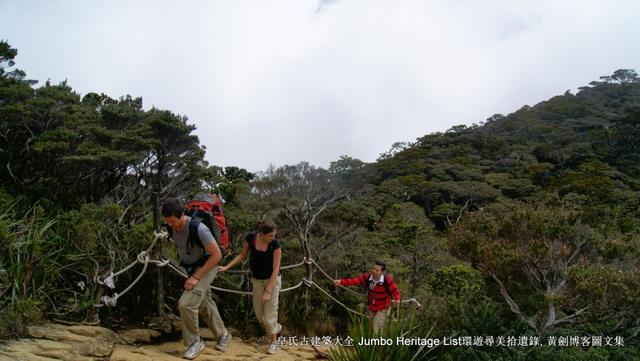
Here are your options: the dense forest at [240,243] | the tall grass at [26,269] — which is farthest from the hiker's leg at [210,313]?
the tall grass at [26,269]

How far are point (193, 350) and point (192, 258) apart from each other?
74 centimetres

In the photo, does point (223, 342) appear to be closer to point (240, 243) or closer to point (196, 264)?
point (196, 264)

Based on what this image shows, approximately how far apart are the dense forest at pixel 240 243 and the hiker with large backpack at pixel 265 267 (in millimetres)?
1008

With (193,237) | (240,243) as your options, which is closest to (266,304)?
(193,237)

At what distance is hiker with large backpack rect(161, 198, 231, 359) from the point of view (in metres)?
3.67

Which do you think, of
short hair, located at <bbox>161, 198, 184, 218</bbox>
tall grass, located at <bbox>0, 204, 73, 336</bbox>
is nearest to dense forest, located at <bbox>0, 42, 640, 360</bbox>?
tall grass, located at <bbox>0, 204, 73, 336</bbox>

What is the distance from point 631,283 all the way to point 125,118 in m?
6.46

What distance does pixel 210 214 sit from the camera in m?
3.89

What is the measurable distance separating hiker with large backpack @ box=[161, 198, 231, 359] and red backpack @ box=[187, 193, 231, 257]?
64 millimetres

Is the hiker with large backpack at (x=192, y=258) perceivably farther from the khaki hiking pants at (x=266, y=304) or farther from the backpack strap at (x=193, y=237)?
the khaki hiking pants at (x=266, y=304)

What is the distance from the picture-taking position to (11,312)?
142 inches

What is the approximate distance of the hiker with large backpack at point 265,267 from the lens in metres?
4.09

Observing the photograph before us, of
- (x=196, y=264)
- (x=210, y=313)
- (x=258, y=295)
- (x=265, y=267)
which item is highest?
(x=196, y=264)

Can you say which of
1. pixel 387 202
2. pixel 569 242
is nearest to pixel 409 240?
pixel 569 242
